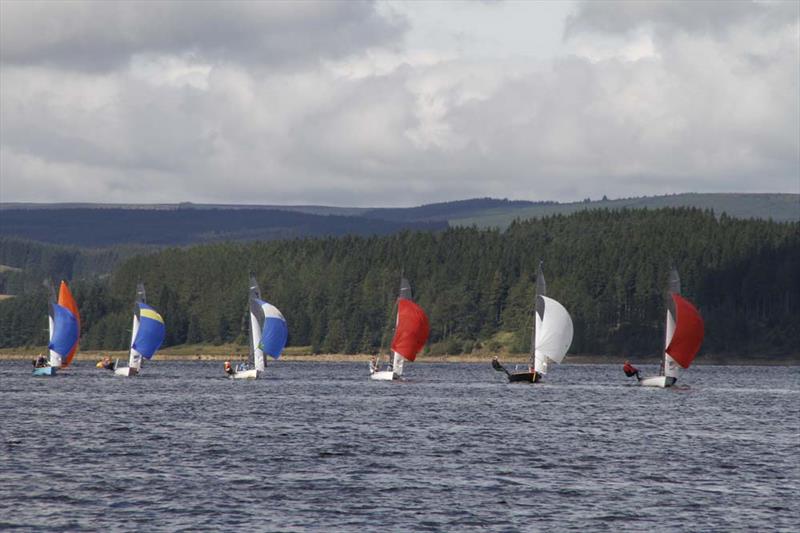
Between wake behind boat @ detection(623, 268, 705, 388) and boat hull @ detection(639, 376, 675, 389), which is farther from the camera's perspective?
boat hull @ detection(639, 376, 675, 389)

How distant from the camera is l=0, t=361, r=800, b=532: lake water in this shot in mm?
46719

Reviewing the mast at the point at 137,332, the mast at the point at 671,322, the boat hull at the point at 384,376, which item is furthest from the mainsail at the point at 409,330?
the mast at the point at 137,332

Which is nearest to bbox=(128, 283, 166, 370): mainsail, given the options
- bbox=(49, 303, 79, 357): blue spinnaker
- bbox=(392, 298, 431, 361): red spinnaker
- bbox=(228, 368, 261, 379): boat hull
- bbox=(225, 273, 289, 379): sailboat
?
bbox=(49, 303, 79, 357): blue spinnaker

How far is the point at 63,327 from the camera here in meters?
144

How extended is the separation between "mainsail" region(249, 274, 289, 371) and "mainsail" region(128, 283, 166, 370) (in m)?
12.5

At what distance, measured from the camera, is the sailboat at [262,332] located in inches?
5458

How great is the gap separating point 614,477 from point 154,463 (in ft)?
58.6

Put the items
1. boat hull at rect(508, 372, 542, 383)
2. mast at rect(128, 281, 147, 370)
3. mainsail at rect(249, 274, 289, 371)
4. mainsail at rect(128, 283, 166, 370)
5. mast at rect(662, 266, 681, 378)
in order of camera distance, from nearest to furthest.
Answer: mast at rect(662, 266, 681, 378) → boat hull at rect(508, 372, 542, 383) → mainsail at rect(249, 274, 289, 371) → mast at rect(128, 281, 147, 370) → mainsail at rect(128, 283, 166, 370)

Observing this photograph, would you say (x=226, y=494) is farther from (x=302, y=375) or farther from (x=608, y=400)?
(x=302, y=375)

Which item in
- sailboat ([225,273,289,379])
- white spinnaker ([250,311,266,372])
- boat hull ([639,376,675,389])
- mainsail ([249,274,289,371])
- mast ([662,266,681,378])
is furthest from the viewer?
sailboat ([225,273,289,379])

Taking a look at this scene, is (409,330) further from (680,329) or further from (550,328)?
(680,329)

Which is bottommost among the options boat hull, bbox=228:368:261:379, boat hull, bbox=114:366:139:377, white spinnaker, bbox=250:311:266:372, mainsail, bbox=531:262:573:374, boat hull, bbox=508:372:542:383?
boat hull, bbox=114:366:139:377

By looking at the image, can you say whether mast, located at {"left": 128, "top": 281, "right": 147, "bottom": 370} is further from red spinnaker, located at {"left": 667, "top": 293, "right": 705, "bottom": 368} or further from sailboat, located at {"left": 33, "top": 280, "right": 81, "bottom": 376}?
red spinnaker, located at {"left": 667, "top": 293, "right": 705, "bottom": 368}

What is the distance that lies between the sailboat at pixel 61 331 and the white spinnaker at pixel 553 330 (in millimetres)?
45250
